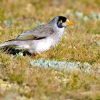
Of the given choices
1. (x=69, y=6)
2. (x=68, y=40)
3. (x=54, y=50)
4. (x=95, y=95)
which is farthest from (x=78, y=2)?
(x=95, y=95)

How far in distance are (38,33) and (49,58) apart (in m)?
0.79

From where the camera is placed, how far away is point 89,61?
473 inches

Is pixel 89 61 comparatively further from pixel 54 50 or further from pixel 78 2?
pixel 78 2

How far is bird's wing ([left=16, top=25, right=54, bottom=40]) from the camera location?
40.3ft

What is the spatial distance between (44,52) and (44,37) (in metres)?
0.49

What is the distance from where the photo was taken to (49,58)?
1229 centimetres

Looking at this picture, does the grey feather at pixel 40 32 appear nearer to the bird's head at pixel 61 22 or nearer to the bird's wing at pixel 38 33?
the bird's wing at pixel 38 33

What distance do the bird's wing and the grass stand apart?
0.56 metres

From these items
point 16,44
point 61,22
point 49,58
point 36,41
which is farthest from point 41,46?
point 61,22

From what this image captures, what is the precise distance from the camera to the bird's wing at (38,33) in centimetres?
1229

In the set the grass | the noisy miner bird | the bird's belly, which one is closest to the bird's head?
the noisy miner bird

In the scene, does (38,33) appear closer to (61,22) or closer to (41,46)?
(41,46)

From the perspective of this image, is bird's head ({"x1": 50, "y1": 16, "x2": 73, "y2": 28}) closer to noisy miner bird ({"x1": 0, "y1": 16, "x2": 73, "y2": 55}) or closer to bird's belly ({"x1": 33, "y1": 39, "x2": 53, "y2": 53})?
noisy miner bird ({"x1": 0, "y1": 16, "x2": 73, "y2": 55})

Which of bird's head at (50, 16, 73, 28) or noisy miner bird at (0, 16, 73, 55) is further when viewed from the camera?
bird's head at (50, 16, 73, 28)
